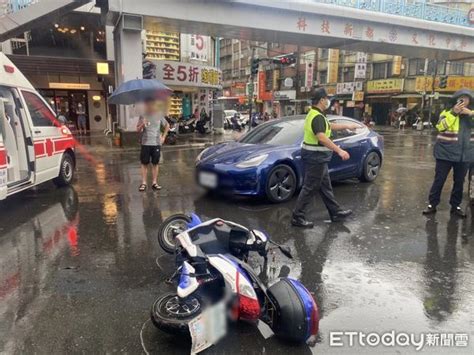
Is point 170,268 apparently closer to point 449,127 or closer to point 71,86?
point 449,127

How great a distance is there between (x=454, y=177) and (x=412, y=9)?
1577cm

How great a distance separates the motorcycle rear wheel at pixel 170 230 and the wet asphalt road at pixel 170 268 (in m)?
0.16

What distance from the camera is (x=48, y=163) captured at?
7.11 meters

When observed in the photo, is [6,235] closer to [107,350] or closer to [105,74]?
[107,350]

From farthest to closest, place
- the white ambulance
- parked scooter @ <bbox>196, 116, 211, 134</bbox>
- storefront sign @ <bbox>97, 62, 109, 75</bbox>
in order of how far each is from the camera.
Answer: parked scooter @ <bbox>196, 116, 211, 134</bbox> < storefront sign @ <bbox>97, 62, 109, 75</bbox> < the white ambulance

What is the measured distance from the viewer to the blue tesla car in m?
6.29

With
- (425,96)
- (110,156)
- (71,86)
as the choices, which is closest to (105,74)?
(71,86)

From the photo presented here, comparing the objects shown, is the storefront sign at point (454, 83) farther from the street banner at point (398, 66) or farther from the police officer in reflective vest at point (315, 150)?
the police officer in reflective vest at point (315, 150)

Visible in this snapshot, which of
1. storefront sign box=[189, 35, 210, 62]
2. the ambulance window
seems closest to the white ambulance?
the ambulance window

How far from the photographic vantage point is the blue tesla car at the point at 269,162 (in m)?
6.29

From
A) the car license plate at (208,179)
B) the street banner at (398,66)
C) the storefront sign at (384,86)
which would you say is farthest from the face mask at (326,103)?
the street banner at (398,66)

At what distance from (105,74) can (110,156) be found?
820 centimetres

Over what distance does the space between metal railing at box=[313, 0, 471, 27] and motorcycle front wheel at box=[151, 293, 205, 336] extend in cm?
1631
